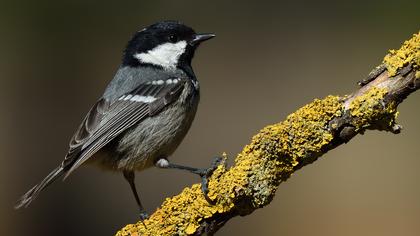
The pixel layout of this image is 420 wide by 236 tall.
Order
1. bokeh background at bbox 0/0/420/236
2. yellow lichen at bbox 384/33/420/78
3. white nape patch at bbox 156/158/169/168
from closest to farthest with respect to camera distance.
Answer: yellow lichen at bbox 384/33/420/78 → white nape patch at bbox 156/158/169/168 → bokeh background at bbox 0/0/420/236

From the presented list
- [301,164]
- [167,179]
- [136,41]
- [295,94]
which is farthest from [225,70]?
[301,164]

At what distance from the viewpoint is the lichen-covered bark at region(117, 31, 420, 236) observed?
8.71 feet

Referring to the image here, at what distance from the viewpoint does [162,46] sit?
405 centimetres

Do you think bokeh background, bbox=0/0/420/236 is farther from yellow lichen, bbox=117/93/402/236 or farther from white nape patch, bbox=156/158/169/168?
yellow lichen, bbox=117/93/402/236

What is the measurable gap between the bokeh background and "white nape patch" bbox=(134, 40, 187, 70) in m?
1.71

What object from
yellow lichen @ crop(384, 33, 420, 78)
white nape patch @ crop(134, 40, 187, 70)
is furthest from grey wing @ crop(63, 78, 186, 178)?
yellow lichen @ crop(384, 33, 420, 78)

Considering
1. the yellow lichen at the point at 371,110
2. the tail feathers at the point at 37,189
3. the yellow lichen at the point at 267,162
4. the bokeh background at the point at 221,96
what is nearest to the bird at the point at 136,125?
the tail feathers at the point at 37,189

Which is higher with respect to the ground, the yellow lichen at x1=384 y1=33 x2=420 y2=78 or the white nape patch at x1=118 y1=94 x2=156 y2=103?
the white nape patch at x1=118 y1=94 x2=156 y2=103

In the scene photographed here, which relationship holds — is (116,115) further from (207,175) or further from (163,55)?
(207,175)

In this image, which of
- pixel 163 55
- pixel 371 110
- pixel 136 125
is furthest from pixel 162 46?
pixel 371 110

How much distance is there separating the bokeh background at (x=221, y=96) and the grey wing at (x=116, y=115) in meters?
1.79

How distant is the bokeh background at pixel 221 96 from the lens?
214 inches

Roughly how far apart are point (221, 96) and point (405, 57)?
3789 millimetres

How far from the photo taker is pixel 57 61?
6422 mm
